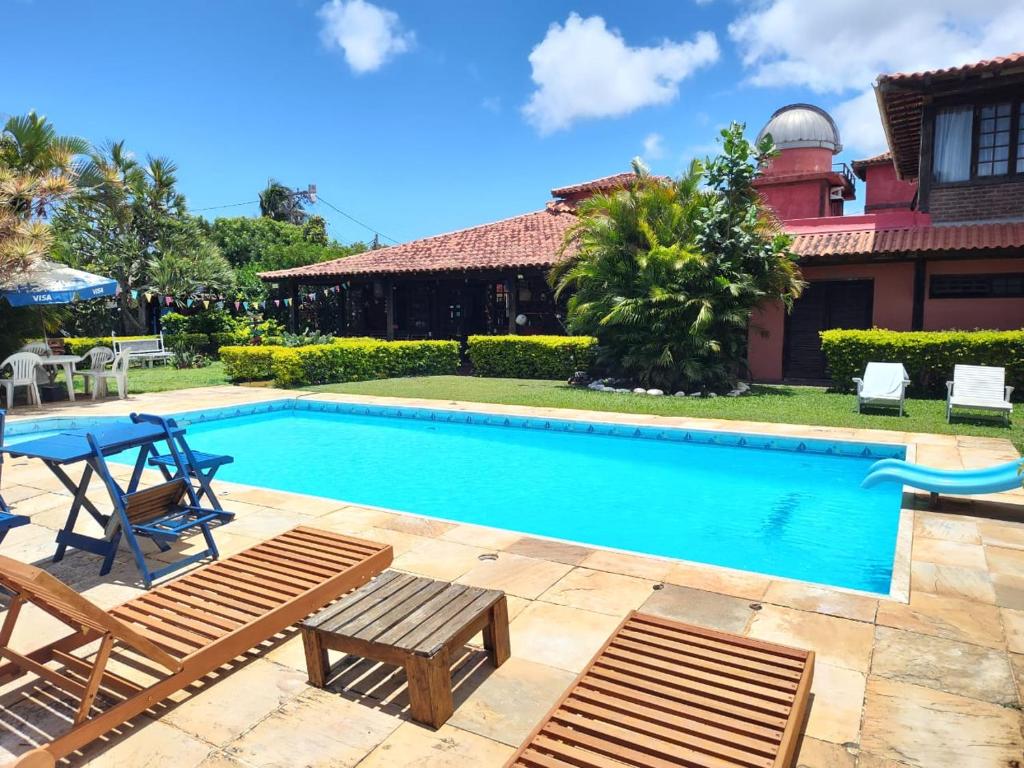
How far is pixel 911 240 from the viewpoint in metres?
14.5

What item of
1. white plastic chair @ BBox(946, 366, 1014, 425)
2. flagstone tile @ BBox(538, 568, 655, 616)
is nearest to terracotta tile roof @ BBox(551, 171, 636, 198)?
white plastic chair @ BBox(946, 366, 1014, 425)

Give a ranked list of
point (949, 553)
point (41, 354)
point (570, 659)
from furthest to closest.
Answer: point (41, 354) → point (949, 553) → point (570, 659)

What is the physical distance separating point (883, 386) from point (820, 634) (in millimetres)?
9175

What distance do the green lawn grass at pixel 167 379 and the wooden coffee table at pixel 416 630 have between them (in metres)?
13.9

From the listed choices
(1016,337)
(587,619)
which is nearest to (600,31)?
(1016,337)

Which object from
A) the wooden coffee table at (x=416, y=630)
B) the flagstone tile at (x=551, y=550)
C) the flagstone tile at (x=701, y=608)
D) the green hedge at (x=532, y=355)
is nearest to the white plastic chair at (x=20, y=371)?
the green hedge at (x=532, y=355)

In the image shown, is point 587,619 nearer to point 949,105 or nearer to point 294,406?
point 294,406

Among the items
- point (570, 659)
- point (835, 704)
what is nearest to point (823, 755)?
point (835, 704)

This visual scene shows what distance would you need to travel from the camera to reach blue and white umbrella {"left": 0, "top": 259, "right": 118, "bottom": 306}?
1273cm

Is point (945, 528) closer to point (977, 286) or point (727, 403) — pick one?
point (727, 403)

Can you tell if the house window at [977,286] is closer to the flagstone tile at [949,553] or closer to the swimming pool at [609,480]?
the swimming pool at [609,480]

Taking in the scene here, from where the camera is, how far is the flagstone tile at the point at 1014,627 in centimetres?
360

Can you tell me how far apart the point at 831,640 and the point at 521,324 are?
59.5 ft

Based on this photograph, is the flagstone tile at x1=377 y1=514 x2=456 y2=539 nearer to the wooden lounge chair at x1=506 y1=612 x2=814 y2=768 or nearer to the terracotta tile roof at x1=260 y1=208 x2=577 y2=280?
the wooden lounge chair at x1=506 y1=612 x2=814 y2=768
